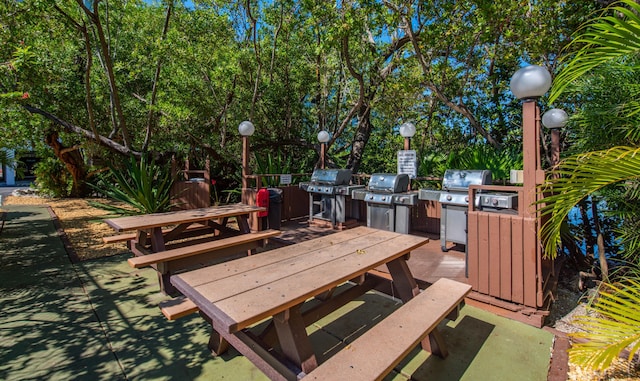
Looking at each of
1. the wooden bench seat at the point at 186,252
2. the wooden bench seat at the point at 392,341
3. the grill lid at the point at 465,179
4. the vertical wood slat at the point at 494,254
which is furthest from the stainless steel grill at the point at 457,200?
the wooden bench seat at the point at 186,252

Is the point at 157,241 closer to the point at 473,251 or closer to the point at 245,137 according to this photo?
the point at 245,137

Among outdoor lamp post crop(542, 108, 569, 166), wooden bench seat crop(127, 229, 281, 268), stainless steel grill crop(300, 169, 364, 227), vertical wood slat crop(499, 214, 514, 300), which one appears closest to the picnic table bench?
vertical wood slat crop(499, 214, 514, 300)

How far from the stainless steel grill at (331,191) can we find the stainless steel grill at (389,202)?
56 centimetres

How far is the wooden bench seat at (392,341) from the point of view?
1.46 meters

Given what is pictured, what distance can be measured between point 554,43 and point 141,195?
303 inches

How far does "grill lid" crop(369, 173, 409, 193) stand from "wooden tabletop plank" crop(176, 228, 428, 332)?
2.35 meters

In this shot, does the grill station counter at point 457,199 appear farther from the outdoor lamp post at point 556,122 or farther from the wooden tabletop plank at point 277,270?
the wooden tabletop plank at point 277,270

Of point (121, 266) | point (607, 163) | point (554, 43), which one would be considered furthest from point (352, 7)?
point (121, 266)

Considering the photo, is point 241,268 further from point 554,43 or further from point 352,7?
point 554,43

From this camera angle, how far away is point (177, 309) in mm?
2162

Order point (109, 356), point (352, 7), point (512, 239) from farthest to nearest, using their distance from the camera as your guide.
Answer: point (352, 7), point (512, 239), point (109, 356)

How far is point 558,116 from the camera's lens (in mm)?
3906

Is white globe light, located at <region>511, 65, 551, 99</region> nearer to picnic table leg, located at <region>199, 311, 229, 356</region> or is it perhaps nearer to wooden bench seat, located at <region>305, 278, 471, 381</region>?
wooden bench seat, located at <region>305, 278, 471, 381</region>

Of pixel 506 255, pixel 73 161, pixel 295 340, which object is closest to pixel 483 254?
pixel 506 255
